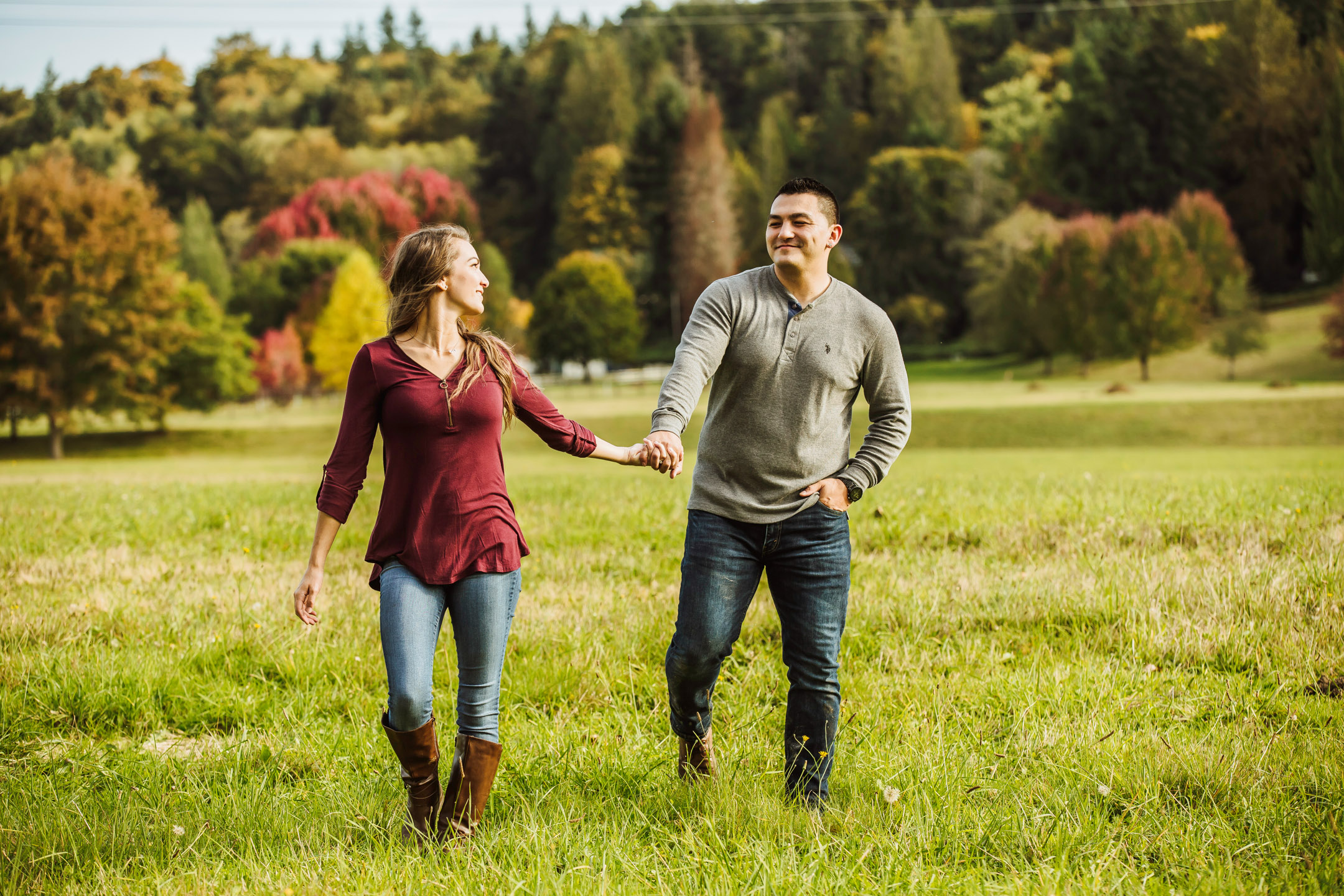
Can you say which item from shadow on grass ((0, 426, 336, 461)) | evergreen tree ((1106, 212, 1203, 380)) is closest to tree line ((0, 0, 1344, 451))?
evergreen tree ((1106, 212, 1203, 380))

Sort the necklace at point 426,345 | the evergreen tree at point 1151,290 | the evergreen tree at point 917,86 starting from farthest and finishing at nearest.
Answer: the evergreen tree at point 917,86 < the evergreen tree at point 1151,290 < the necklace at point 426,345

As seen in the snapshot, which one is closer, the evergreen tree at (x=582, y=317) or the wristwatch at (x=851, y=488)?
the wristwatch at (x=851, y=488)

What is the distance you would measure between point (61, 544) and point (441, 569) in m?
7.15

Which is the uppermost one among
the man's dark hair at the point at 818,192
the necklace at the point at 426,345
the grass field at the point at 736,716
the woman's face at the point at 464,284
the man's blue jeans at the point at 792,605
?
the man's dark hair at the point at 818,192

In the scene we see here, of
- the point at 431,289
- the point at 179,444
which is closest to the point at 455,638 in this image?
the point at 431,289

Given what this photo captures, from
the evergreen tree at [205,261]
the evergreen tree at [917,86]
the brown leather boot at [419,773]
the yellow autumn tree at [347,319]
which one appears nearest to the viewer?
the brown leather boot at [419,773]

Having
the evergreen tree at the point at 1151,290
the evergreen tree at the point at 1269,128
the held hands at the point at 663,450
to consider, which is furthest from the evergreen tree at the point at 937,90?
the held hands at the point at 663,450

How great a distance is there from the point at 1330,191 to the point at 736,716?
193 ft

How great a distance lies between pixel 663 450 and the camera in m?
3.68

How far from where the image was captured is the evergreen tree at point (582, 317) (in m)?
61.0

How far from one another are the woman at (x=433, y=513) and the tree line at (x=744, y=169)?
43.3 meters

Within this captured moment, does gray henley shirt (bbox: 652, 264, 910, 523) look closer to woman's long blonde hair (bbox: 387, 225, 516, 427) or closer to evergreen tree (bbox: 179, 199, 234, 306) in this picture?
woman's long blonde hair (bbox: 387, 225, 516, 427)

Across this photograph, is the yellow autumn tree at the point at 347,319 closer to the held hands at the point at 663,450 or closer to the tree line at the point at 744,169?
the tree line at the point at 744,169

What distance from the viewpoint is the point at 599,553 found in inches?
321
